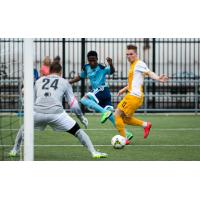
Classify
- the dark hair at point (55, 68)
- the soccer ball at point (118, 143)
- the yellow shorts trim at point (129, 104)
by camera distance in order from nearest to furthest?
the dark hair at point (55, 68), the soccer ball at point (118, 143), the yellow shorts trim at point (129, 104)

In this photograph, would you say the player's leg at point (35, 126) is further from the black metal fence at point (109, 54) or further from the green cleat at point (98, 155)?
the black metal fence at point (109, 54)

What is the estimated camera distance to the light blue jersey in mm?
15875

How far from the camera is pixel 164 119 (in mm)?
22000

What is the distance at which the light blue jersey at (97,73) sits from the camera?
15875 mm

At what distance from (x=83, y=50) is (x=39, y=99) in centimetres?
1410

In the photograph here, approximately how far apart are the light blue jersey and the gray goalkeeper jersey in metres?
4.65

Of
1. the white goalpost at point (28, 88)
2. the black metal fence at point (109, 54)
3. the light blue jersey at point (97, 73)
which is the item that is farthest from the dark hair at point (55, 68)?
the black metal fence at point (109, 54)

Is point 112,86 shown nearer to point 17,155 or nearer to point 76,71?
point 76,71

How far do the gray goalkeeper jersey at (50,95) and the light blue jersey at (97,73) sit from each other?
15.3 feet

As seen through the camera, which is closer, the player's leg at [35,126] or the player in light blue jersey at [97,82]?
the player's leg at [35,126]

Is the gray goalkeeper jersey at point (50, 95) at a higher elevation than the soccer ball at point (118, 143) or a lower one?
higher

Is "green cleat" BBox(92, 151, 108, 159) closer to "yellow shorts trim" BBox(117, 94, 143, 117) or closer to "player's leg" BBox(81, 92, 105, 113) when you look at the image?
"yellow shorts trim" BBox(117, 94, 143, 117)

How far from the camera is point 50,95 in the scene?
11133mm

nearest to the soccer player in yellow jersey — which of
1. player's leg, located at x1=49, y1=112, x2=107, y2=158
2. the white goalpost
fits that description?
player's leg, located at x1=49, y1=112, x2=107, y2=158
